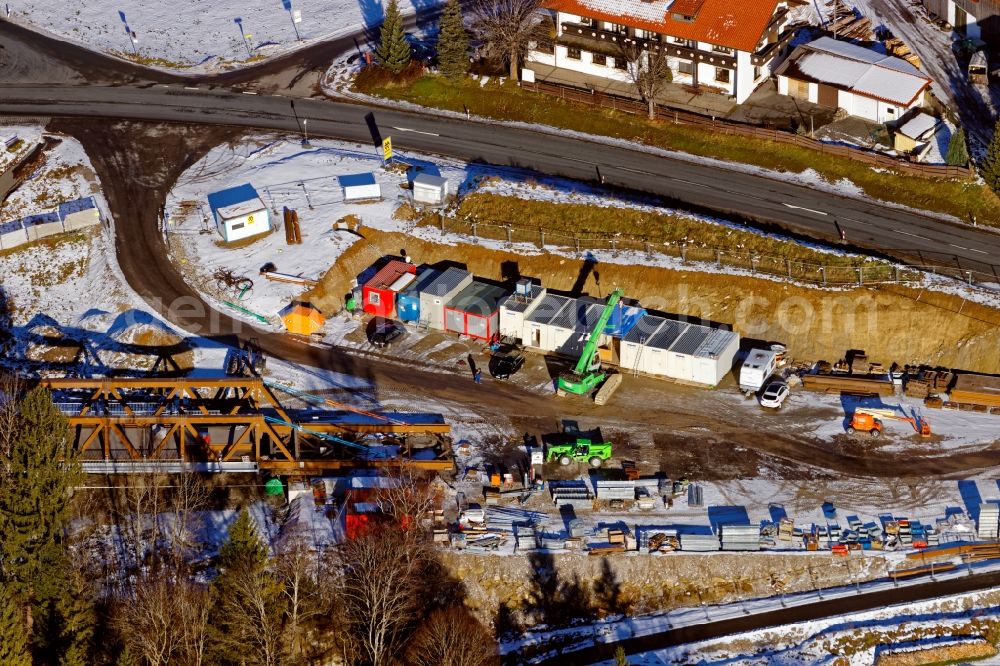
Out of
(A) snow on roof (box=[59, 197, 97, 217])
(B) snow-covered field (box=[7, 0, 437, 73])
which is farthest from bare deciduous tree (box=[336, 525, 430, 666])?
(B) snow-covered field (box=[7, 0, 437, 73])

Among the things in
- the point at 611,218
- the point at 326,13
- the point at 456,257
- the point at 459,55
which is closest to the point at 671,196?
the point at 611,218

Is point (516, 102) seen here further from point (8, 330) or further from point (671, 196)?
point (8, 330)

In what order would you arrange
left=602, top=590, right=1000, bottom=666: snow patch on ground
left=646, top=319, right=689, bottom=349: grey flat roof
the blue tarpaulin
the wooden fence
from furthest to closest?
1. the wooden fence
2. the blue tarpaulin
3. left=646, top=319, right=689, bottom=349: grey flat roof
4. left=602, top=590, right=1000, bottom=666: snow patch on ground

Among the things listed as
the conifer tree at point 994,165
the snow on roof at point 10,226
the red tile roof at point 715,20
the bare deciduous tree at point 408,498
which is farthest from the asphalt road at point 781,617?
the snow on roof at point 10,226

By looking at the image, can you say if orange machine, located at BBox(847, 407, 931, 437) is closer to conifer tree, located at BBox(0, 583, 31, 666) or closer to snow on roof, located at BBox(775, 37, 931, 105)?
snow on roof, located at BBox(775, 37, 931, 105)

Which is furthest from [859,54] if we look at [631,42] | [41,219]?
[41,219]

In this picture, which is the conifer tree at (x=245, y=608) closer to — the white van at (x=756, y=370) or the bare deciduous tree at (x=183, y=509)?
the bare deciduous tree at (x=183, y=509)
